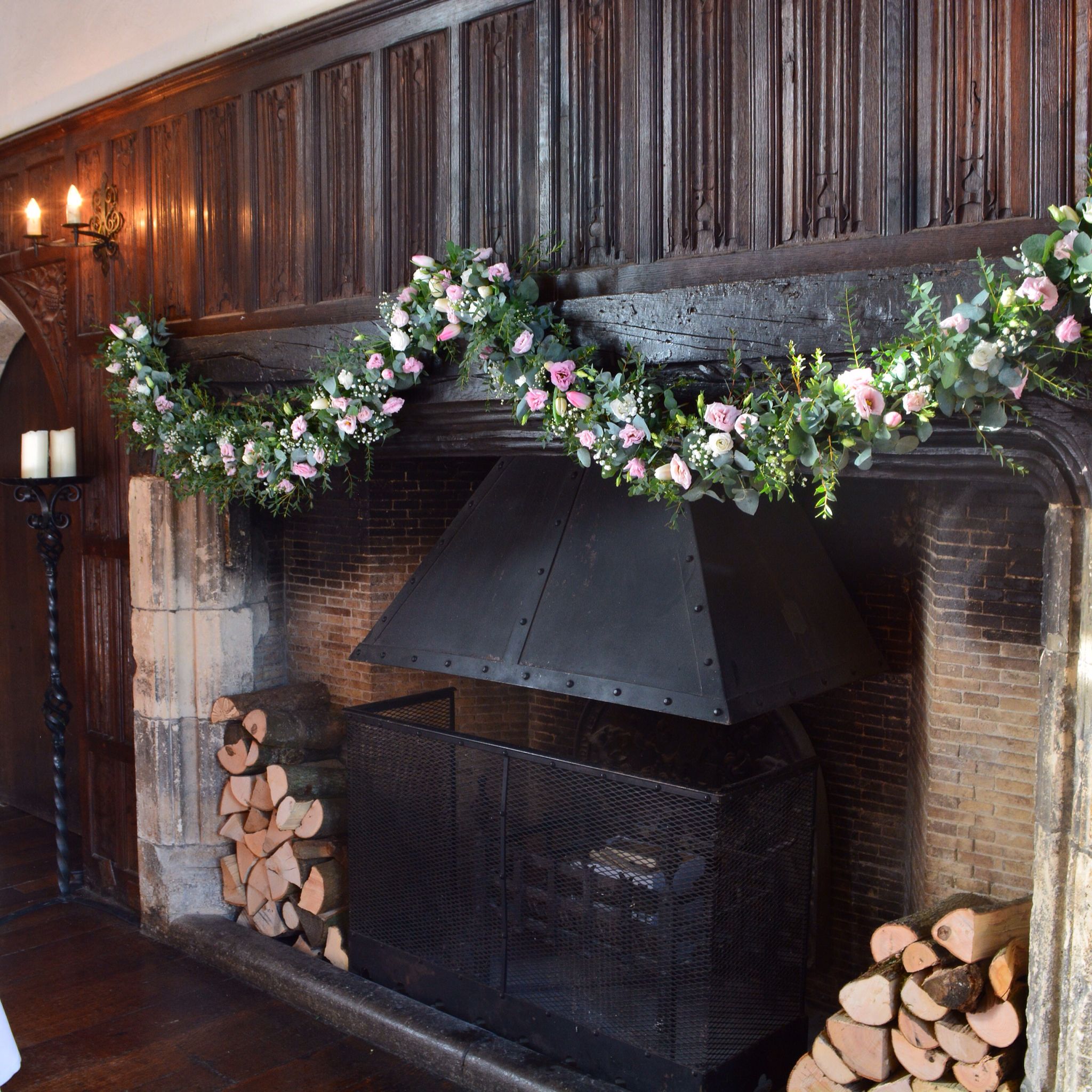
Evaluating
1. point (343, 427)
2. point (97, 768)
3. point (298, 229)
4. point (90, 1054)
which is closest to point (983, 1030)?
point (343, 427)

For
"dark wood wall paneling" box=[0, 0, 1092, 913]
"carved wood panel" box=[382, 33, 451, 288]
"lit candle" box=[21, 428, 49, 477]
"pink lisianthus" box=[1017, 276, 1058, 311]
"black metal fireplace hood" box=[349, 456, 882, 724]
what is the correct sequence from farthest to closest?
"lit candle" box=[21, 428, 49, 477] < "carved wood panel" box=[382, 33, 451, 288] < "black metal fireplace hood" box=[349, 456, 882, 724] < "dark wood wall paneling" box=[0, 0, 1092, 913] < "pink lisianthus" box=[1017, 276, 1058, 311]

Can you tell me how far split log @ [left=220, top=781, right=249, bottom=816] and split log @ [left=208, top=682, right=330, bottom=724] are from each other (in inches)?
10.7

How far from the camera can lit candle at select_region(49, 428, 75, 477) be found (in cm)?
455

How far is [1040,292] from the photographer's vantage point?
2.07m

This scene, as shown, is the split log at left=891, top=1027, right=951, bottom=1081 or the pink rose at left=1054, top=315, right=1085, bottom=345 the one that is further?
the split log at left=891, top=1027, right=951, bottom=1081

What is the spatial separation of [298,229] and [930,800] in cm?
265

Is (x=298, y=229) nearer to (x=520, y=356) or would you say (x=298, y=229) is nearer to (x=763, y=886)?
(x=520, y=356)

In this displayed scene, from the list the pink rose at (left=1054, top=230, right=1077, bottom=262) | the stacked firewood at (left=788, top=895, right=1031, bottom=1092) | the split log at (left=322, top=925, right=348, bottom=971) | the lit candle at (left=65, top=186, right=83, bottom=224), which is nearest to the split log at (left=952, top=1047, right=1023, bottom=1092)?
the stacked firewood at (left=788, top=895, right=1031, bottom=1092)

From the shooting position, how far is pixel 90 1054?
3.55 meters

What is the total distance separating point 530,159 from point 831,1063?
2.48 metres

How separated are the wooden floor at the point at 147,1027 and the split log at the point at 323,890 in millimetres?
344

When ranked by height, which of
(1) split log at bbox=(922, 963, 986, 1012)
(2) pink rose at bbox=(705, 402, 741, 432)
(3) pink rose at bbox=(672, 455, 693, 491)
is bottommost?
(1) split log at bbox=(922, 963, 986, 1012)

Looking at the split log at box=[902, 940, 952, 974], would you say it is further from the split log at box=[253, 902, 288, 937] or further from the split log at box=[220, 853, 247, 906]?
the split log at box=[220, 853, 247, 906]

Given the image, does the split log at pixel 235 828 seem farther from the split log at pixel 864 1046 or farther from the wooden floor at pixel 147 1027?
the split log at pixel 864 1046
